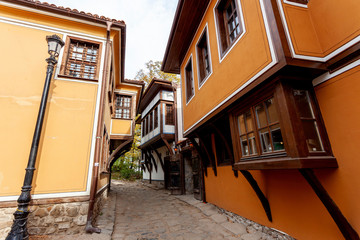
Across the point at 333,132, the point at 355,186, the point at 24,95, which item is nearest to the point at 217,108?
the point at 333,132

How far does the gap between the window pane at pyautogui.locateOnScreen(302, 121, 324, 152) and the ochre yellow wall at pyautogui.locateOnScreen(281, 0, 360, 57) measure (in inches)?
41.1

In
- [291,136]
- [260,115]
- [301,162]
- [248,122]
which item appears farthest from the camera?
[248,122]

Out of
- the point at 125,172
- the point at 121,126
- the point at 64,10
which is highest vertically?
the point at 64,10

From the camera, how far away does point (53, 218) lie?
3889 millimetres

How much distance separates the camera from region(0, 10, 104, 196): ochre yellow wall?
3.98 m

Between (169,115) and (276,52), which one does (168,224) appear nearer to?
(276,52)

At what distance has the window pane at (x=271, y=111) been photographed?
2717 mm

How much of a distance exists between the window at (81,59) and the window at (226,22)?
3.69 m

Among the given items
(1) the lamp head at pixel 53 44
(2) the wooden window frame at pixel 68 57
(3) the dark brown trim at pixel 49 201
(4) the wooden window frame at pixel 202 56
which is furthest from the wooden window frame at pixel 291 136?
(2) the wooden window frame at pixel 68 57

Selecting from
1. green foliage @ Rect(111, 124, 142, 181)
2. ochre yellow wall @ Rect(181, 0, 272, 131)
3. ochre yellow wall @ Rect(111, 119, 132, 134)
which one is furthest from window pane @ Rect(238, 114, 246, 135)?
green foliage @ Rect(111, 124, 142, 181)

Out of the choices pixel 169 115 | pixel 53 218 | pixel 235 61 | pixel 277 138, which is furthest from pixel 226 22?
pixel 169 115

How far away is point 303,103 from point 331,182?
A: 3.78 ft

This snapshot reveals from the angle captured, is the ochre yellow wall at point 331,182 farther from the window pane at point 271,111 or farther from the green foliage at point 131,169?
the green foliage at point 131,169

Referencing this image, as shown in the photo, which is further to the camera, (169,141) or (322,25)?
(169,141)
